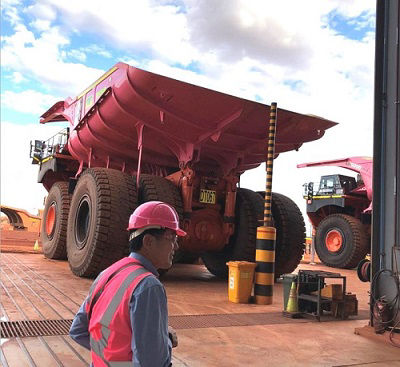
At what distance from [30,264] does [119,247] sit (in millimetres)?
3140

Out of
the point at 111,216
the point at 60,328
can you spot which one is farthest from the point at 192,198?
the point at 60,328

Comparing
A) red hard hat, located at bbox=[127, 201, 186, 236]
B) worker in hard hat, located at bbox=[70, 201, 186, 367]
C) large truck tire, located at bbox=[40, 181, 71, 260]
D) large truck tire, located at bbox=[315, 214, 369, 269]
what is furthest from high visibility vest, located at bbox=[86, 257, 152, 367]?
large truck tire, located at bbox=[315, 214, 369, 269]

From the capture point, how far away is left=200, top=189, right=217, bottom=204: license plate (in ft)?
23.8

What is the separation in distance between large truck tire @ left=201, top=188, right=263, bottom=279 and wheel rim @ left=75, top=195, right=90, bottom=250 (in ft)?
8.30

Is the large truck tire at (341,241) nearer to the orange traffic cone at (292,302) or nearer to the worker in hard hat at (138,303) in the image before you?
the orange traffic cone at (292,302)

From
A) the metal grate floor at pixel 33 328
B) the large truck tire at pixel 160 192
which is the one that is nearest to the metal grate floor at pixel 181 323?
the metal grate floor at pixel 33 328

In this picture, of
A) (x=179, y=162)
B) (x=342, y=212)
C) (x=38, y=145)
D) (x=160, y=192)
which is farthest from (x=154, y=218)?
(x=342, y=212)

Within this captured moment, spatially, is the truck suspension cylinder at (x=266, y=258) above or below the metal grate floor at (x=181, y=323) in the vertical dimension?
above

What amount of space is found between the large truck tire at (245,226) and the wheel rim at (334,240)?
7136 millimetres

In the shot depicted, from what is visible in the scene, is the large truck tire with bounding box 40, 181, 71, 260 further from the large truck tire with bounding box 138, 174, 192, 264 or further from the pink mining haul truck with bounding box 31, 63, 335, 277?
the large truck tire with bounding box 138, 174, 192, 264

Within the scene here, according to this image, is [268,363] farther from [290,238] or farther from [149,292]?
[290,238]

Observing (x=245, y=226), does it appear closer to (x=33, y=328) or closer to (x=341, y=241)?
(x=33, y=328)

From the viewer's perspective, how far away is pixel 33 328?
375cm

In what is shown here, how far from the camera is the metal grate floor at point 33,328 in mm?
3562
